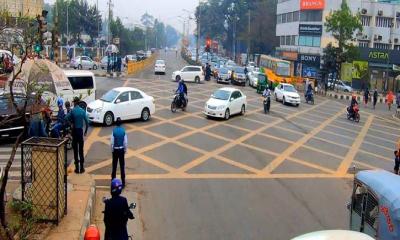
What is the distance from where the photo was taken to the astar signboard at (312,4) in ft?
214

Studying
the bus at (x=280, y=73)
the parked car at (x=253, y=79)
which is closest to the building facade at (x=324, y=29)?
the bus at (x=280, y=73)

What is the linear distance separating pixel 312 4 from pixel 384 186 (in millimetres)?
61137

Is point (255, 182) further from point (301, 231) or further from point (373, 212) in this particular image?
point (373, 212)

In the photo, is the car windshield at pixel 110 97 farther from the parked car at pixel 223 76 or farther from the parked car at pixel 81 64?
the parked car at pixel 81 64

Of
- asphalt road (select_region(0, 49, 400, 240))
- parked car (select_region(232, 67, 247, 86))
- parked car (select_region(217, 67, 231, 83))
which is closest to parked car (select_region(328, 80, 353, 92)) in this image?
parked car (select_region(232, 67, 247, 86))

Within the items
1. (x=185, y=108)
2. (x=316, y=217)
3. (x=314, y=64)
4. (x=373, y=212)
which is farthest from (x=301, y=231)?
(x=314, y=64)

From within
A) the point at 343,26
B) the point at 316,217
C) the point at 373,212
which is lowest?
the point at 316,217

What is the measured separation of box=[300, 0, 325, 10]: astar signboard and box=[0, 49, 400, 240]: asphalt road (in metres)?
39.1

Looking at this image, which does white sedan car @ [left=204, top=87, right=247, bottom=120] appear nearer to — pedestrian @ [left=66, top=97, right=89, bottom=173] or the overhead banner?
pedestrian @ [left=66, top=97, right=89, bottom=173]

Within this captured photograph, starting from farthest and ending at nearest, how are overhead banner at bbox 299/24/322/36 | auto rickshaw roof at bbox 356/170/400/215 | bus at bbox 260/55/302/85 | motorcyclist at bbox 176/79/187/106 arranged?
overhead banner at bbox 299/24/322/36
bus at bbox 260/55/302/85
motorcyclist at bbox 176/79/187/106
auto rickshaw roof at bbox 356/170/400/215

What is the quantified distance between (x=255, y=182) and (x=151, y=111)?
32.5ft

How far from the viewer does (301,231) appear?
11172mm

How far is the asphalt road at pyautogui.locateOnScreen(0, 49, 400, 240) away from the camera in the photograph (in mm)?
11508

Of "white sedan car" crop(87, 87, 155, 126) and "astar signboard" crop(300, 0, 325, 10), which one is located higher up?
"astar signboard" crop(300, 0, 325, 10)
